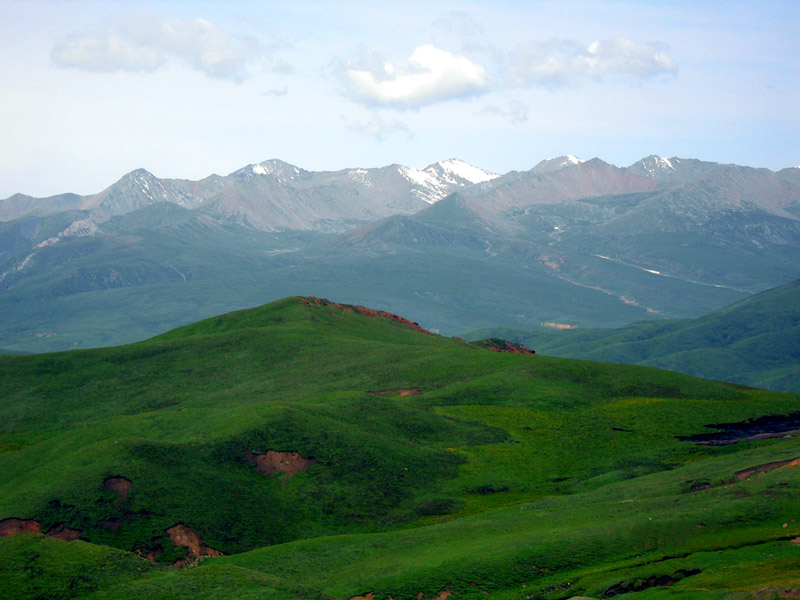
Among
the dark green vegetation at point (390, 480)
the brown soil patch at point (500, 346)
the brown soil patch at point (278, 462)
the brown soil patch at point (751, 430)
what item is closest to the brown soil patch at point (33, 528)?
the dark green vegetation at point (390, 480)

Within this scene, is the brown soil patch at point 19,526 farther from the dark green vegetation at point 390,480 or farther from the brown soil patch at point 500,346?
the brown soil patch at point 500,346

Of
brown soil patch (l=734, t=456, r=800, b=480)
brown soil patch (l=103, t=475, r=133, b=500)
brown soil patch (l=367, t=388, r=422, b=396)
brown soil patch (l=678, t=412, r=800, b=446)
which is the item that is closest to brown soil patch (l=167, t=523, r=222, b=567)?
brown soil patch (l=103, t=475, r=133, b=500)

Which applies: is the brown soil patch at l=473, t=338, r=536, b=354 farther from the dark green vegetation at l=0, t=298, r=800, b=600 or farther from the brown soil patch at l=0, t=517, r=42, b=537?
the brown soil patch at l=0, t=517, r=42, b=537

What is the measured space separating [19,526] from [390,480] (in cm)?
3480

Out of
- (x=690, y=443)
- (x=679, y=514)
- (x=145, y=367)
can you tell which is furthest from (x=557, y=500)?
(x=145, y=367)

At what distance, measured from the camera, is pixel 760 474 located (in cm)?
6744

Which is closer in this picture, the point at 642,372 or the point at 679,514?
the point at 679,514

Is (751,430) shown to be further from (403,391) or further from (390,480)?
(403,391)

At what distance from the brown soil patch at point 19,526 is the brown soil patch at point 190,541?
10524 mm

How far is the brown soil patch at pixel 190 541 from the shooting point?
7000 cm

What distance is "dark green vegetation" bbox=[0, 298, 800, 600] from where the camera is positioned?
51656 millimetres

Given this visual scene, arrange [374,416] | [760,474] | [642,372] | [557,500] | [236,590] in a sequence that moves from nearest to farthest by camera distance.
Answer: [236,590] < [760,474] < [557,500] < [374,416] < [642,372]

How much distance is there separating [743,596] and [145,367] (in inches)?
4818

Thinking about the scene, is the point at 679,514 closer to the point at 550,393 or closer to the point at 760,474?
the point at 760,474
